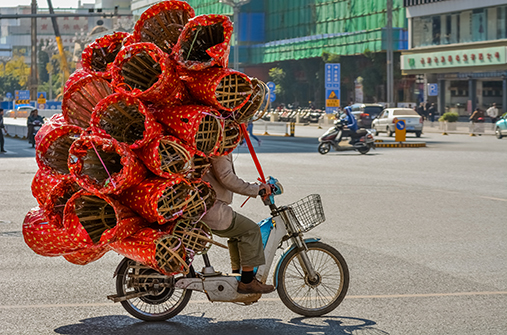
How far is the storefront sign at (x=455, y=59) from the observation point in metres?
56.3

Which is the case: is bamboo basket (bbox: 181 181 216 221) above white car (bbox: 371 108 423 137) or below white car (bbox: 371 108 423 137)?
below

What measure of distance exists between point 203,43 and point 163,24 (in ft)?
1.15

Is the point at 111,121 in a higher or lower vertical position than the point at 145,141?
higher

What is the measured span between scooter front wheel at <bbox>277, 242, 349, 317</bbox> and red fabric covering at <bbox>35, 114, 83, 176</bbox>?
6.14 feet

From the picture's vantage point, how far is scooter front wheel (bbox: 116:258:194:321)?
19.3ft

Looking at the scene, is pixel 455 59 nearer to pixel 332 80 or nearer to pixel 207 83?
pixel 332 80

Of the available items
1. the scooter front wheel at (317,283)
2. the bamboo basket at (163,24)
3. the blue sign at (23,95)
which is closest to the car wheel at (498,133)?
the scooter front wheel at (317,283)

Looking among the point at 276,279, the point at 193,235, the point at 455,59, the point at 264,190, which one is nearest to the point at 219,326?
the point at 276,279

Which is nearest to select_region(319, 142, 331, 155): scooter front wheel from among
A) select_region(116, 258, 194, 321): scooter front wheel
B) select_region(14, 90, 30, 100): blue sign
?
select_region(116, 258, 194, 321): scooter front wheel

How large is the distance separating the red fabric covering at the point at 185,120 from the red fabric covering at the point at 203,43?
0.27 metres

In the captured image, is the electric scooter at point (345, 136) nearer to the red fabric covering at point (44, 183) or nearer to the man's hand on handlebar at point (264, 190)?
the man's hand on handlebar at point (264, 190)

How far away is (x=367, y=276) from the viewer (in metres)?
7.75

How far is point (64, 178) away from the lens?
5.39 m

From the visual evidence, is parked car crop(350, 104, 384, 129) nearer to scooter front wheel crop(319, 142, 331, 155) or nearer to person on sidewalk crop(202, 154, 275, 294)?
scooter front wheel crop(319, 142, 331, 155)
